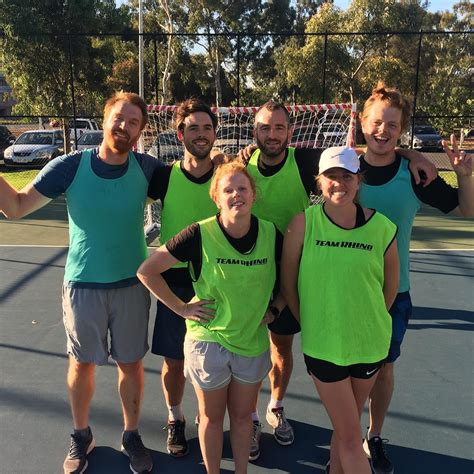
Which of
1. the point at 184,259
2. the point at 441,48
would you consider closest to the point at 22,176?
the point at 184,259

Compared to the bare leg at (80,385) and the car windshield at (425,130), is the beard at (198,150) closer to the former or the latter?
the bare leg at (80,385)

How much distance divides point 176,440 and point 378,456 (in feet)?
3.58

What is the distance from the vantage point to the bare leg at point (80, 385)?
2.52 metres

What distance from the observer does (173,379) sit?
2.74 m

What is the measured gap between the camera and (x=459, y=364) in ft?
11.9

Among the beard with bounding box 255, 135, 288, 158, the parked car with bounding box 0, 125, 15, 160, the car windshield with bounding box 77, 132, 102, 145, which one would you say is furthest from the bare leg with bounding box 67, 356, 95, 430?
the parked car with bounding box 0, 125, 15, 160

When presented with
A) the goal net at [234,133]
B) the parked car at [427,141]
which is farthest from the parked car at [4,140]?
the parked car at [427,141]

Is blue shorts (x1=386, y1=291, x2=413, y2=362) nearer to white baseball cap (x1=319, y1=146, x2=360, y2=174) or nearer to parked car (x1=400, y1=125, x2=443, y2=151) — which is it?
white baseball cap (x1=319, y1=146, x2=360, y2=174)

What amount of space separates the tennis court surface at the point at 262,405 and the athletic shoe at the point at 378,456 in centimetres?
10

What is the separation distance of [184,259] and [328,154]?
76 cm

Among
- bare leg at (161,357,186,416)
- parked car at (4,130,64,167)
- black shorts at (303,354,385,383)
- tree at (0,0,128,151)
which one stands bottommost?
bare leg at (161,357,186,416)

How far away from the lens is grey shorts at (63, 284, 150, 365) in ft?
7.93

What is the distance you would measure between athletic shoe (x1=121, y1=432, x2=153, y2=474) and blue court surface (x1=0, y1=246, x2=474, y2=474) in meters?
0.07

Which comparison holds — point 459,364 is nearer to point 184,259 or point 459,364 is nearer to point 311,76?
point 184,259
